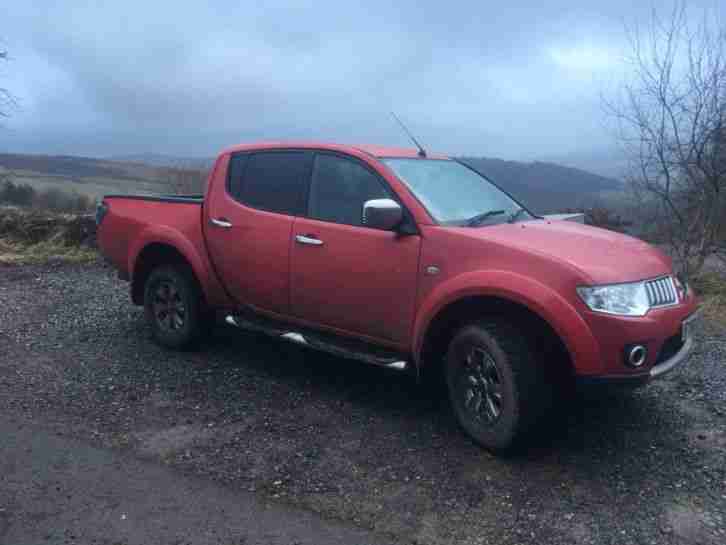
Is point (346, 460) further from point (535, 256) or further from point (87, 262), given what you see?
point (87, 262)

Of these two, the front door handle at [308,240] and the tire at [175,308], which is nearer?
the front door handle at [308,240]

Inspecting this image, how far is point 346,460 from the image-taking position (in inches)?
160

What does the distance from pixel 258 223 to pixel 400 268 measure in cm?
139

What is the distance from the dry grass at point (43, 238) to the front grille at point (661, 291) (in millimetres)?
8872

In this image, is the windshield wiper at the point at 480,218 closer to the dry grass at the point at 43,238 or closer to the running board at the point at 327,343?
the running board at the point at 327,343

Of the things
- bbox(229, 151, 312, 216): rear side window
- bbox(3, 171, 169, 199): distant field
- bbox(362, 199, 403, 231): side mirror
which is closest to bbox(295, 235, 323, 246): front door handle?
bbox(229, 151, 312, 216): rear side window

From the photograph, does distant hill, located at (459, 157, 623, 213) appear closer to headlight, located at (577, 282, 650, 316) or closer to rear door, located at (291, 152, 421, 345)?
rear door, located at (291, 152, 421, 345)

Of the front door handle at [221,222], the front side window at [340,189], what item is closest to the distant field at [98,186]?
the front door handle at [221,222]

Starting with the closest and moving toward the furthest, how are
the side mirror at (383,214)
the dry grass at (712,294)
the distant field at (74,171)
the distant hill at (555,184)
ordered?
1. the side mirror at (383,214)
2. the dry grass at (712,294)
3. the distant hill at (555,184)
4. the distant field at (74,171)

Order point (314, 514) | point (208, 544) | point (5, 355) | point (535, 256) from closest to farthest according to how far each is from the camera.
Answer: point (208, 544) → point (314, 514) → point (535, 256) → point (5, 355)

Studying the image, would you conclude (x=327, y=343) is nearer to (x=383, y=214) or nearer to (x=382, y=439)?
(x=382, y=439)

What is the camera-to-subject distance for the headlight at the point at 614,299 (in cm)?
369

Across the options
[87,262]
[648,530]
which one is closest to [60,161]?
[87,262]

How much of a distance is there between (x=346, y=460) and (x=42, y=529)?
160 cm
